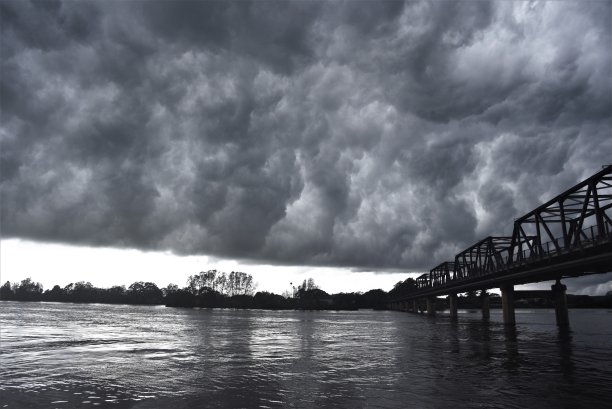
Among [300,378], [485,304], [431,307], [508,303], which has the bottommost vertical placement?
[300,378]

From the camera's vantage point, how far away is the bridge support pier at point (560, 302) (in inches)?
3187

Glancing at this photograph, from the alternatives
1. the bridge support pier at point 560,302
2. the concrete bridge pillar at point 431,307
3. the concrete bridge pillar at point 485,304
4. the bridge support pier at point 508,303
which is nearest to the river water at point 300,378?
the bridge support pier at point 560,302

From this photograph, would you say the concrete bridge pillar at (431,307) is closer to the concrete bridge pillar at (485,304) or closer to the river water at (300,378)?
the concrete bridge pillar at (485,304)

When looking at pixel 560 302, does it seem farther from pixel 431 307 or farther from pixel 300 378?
pixel 431 307

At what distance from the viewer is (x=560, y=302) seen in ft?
270

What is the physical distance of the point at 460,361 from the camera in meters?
31.3

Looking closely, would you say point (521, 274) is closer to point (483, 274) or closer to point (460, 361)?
point (483, 274)

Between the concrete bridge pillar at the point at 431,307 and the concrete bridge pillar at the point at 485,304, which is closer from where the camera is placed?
the concrete bridge pillar at the point at 485,304

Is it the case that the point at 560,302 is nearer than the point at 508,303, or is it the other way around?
the point at 560,302

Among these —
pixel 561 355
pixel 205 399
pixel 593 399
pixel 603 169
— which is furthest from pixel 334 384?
pixel 603 169

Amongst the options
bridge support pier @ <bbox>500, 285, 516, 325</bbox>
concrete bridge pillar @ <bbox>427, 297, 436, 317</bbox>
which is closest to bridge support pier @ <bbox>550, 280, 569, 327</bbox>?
bridge support pier @ <bbox>500, 285, 516, 325</bbox>

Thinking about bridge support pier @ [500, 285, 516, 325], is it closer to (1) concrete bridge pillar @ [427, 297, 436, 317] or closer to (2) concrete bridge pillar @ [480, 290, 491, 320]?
(2) concrete bridge pillar @ [480, 290, 491, 320]

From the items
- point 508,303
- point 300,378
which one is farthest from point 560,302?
point 300,378

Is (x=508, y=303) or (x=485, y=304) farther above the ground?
(x=485, y=304)
